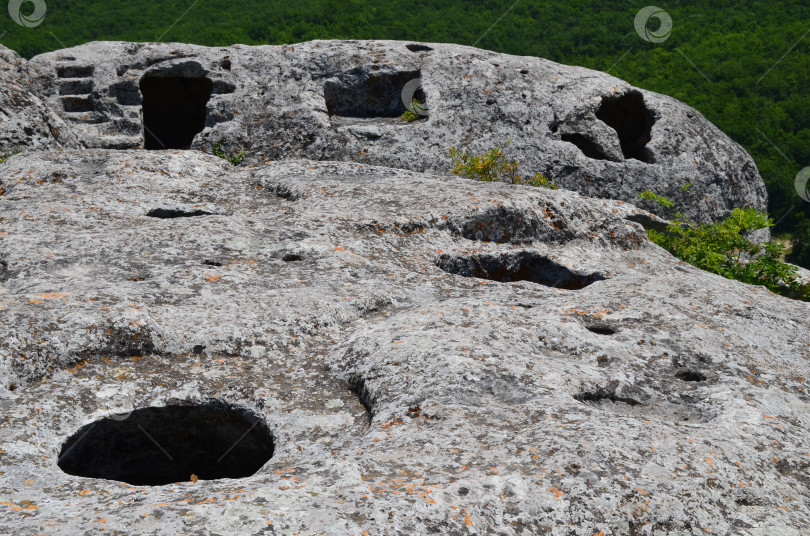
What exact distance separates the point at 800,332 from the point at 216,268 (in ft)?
20.8

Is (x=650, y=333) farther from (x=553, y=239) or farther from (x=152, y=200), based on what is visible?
(x=152, y=200)

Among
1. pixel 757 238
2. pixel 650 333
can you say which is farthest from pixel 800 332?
pixel 757 238

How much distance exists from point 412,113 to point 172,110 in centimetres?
737

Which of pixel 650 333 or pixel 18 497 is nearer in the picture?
pixel 18 497

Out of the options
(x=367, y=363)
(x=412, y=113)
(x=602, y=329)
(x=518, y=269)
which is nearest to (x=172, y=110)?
(x=412, y=113)

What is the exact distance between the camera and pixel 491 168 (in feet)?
48.7

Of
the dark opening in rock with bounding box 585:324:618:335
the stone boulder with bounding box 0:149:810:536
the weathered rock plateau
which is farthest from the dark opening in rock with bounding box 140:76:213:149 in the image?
the dark opening in rock with bounding box 585:324:618:335

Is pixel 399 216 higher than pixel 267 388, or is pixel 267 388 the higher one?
pixel 399 216

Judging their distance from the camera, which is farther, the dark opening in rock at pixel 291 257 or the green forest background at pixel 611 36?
the green forest background at pixel 611 36

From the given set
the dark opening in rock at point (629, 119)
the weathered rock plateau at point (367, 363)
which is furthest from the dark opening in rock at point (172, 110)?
the dark opening in rock at point (629, 119)

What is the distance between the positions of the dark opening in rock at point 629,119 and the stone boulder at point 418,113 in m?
0.04

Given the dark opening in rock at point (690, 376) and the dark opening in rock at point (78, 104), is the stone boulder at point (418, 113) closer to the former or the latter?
the dark opening in rock at point (78, 104)

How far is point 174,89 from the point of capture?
19.8 meters

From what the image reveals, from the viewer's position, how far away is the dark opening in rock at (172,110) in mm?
19531
